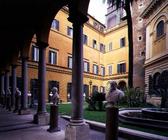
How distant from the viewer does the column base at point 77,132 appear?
769 centimetres

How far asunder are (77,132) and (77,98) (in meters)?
0.91

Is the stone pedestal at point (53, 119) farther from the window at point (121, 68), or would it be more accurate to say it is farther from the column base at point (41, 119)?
the window at point (121, 68)

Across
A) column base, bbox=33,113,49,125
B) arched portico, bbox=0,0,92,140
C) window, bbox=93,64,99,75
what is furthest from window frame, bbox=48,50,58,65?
column base, bbox=33,113,49,125

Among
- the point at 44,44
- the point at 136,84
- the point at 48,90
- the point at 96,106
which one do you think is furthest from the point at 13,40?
the point at 136,84

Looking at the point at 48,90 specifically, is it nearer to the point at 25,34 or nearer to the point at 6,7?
the point at 25,34

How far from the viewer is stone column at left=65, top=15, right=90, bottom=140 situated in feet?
25.5

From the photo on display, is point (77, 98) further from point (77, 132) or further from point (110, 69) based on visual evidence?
point (110, 69)

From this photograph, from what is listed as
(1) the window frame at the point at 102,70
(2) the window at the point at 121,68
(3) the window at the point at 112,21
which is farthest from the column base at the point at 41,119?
(3) the window at the point at 112,21

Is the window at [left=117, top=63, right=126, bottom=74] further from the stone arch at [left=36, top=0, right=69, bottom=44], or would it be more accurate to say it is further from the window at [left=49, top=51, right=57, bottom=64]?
the stone arch at [left=36, top=0, right=69, bottom=44]

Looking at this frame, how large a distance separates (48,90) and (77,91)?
79.0ft

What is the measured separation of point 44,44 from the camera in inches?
461

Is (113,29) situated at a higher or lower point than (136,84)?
higher

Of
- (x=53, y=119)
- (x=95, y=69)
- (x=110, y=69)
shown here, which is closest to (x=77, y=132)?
(x=53, y=119)

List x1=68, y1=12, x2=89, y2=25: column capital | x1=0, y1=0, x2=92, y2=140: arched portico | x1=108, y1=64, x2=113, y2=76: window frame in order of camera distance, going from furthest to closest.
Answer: x1=108, y1=64, x2=113, y2=76: window frame < x1=68, y1=12, x2=89, y2=25: column capital < x1=0, y1=0, x2=92, y2=140: arched portico
